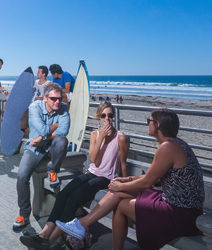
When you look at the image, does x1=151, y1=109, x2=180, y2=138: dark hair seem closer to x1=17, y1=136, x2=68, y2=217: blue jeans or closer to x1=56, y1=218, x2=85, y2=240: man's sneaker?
x1=56, y1=218, x2=85, y2=240: man's sneaker

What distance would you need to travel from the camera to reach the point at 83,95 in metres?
6.52

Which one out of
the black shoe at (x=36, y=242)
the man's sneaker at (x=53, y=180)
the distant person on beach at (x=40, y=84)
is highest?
the distant person on beach at (x=40, y=84)

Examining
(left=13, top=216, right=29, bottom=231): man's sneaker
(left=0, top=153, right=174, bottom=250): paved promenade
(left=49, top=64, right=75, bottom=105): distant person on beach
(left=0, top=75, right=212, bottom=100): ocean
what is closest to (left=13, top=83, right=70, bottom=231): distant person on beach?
(left=13, top=216, right=29, bottom=231): man's sneaker

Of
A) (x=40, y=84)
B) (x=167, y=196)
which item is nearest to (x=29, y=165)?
(x=167, y=196)

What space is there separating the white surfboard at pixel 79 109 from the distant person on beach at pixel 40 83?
0.64 meters

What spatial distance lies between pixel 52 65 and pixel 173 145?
4.73 meters

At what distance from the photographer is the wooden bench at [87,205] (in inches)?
90.8

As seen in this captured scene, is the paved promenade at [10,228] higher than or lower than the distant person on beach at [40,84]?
lower

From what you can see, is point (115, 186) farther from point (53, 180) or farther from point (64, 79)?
point (64, 79)

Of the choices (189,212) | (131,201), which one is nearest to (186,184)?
(189,212)

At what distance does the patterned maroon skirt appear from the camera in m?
2.45

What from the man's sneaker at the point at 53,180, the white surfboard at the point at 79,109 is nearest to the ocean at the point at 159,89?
the white surfboard at the point at 79,109

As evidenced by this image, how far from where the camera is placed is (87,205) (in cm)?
330

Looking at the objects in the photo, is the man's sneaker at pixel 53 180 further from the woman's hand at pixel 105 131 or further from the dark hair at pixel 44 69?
the dark hair at pixel 44 69
